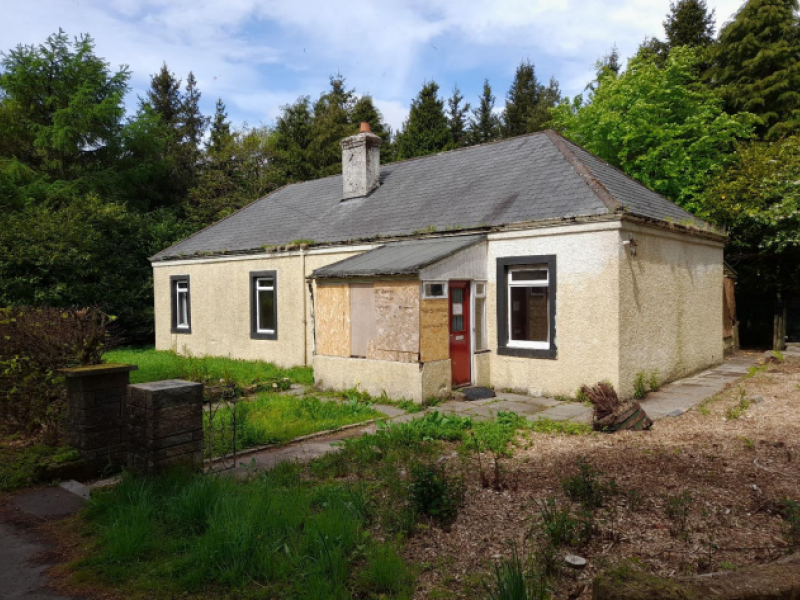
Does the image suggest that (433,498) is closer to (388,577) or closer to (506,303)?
(388,577)

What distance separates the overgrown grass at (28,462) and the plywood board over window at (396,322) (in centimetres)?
546

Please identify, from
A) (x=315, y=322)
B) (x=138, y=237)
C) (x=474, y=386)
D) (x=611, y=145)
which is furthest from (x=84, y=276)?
(x=611, y=145)

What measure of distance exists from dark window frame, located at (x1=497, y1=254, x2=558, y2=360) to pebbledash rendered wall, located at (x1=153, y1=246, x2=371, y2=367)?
3.86 meters

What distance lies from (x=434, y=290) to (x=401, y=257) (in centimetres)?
125

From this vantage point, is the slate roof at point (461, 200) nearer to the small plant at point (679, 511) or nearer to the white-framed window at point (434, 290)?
the white-framed window at point (434, 290)

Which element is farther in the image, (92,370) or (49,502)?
(92,370)

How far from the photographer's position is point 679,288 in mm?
11539

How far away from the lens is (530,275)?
10.6m

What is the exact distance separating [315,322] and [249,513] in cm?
774

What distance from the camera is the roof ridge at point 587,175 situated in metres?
9.34

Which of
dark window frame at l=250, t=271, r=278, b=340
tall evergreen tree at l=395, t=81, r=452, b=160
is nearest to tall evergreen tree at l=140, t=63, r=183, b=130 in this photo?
tall evergreen tree at l=395, t=81, r=452, b=160

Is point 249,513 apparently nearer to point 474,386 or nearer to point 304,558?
point 304,558

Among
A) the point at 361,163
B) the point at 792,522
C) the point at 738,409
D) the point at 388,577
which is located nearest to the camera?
the point at 388,577

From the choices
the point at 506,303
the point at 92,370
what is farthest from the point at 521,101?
the point at 92,370
